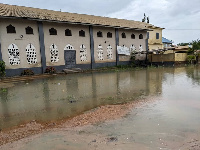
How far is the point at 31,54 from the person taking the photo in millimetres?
18094

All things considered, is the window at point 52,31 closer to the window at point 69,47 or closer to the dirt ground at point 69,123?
the window at point 69,47

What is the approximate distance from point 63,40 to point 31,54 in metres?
3.92

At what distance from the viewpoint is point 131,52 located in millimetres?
26000

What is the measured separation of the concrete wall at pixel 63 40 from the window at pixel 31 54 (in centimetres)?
135

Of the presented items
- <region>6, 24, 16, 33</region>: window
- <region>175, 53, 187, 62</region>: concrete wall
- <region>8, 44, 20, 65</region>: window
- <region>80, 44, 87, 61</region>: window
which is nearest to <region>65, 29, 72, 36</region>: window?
<region>80, 44, 87, 61</region>: window

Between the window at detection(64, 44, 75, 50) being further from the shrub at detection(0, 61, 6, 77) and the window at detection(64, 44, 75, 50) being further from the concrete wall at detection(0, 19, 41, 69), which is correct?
the shrub at detection(0, 61, 6, 77)

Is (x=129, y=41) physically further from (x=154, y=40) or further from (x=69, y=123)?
(x=69, y=123)

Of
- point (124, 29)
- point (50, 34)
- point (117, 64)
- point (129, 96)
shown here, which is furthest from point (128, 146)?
point (124, 29)

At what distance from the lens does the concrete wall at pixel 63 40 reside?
19.1m

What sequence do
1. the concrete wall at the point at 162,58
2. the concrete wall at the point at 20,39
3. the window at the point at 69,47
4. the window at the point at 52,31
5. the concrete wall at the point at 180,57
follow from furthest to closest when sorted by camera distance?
the concrete wall at the point at 180,57 → the concrete wall at the point at 162,58 → the window at the point at 69,47 → the window at the point at 52,31 → the concrete wall at the point at 20,39

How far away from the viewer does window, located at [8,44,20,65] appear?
1686 centimetres

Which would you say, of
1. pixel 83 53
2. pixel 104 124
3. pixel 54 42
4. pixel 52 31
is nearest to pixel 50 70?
pixel 54 42

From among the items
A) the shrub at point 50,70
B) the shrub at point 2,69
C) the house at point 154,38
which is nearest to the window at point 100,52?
the shrub at point 50,70

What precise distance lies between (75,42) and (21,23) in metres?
6.11
